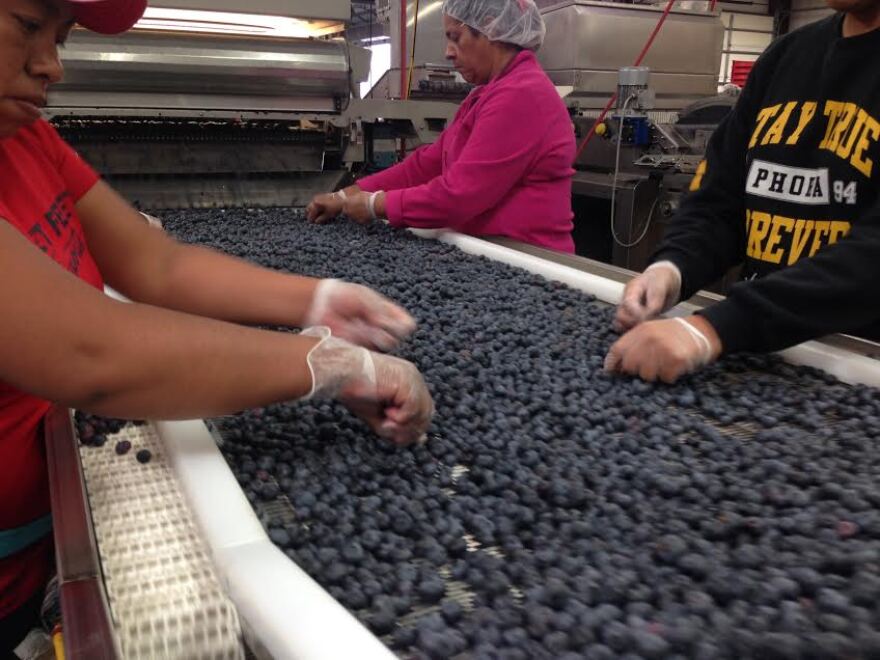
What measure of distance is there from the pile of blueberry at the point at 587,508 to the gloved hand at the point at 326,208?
4.74 ft

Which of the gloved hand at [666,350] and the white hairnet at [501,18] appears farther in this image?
the white hairnet at [501,18]

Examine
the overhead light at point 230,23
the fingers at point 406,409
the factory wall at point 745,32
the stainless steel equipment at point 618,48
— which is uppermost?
the factory wall at point 745,32

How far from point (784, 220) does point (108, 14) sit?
4.30ft

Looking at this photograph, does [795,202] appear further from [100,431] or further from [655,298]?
[100,431]

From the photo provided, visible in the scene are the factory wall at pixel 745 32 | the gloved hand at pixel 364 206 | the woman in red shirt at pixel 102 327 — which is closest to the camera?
the woman in red shirt at pixel 102 327

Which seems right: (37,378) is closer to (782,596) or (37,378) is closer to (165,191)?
(782,596)

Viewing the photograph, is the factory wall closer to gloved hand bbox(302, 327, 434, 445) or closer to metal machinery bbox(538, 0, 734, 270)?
metal machinery bbox(538, 0, 734, 270)

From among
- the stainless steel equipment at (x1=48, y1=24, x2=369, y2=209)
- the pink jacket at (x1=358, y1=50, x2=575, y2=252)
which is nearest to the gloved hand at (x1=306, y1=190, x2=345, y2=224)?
the pink jacket at (x1=358, y1=50, x2=575, y2=252)

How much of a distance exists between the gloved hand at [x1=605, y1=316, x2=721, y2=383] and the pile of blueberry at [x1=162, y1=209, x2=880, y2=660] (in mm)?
32

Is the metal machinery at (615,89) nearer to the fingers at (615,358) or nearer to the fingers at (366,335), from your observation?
the fingers at (366,335)

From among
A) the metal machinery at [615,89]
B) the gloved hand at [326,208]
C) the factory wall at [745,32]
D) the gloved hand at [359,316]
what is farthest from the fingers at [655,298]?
the factory wall at [745,32]

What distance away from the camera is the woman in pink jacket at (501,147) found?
2.18 m

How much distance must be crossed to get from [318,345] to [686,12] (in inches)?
171

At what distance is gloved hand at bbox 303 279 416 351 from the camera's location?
4.07 feet
